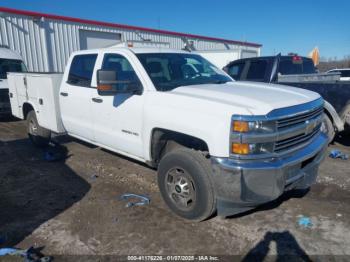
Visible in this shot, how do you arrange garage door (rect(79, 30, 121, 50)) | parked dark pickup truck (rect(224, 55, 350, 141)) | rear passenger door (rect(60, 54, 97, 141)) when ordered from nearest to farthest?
rear passenger door (rect(60, 54, 97, 141)), parked dark pickup truck (rect(224, 55, 350, 141)), garage door (rect(79, 30, 121, 50))

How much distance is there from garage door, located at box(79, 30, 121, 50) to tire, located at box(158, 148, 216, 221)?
14.4 meters

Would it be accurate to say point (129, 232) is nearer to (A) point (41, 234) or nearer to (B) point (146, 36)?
(A) point (41, 234)

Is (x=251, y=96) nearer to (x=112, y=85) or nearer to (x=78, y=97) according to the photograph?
(x=112, y=85)

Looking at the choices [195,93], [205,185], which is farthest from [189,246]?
[195,93]

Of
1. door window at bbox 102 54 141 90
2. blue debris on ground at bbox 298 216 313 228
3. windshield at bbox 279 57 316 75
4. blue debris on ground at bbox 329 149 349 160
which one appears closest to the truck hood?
door window at bbox 102 54 141 90

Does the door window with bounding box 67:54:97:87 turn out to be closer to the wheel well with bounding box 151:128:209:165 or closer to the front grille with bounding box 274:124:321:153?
the wheel well with bounding box 151:128:209:165

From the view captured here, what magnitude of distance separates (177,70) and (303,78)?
12.3ft

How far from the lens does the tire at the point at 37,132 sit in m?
6.27

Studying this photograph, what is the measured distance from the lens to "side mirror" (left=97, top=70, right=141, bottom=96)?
3559mm

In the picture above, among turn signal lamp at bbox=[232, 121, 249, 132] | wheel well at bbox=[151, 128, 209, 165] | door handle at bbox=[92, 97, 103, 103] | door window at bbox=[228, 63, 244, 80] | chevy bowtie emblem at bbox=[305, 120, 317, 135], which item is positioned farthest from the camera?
door window at bbox=[228, 63, 244, 80]

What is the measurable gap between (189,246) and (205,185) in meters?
0.65

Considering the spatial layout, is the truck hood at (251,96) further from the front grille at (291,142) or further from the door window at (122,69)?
the door window at (122,69)

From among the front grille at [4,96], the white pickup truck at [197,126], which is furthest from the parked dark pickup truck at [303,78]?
the front grille at [4,96]

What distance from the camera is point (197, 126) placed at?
303 centimetres
